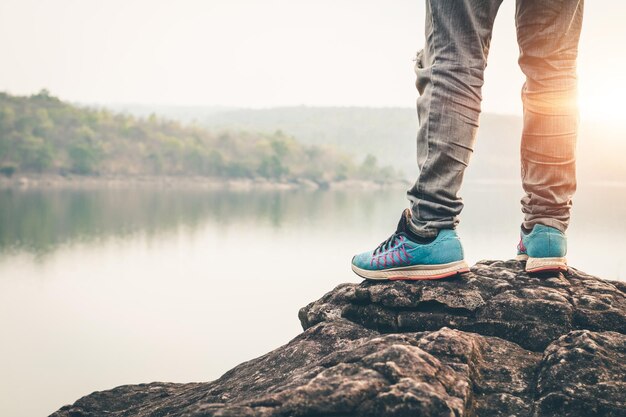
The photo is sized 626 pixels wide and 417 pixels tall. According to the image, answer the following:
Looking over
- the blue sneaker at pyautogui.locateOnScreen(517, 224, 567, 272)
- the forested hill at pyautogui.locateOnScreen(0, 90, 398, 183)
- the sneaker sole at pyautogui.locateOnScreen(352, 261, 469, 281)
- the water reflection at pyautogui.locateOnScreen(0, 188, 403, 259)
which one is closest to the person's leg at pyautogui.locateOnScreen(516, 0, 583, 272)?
the blue sneaker at pyautogui.locateOnScreen(517, 224, 567, 272)

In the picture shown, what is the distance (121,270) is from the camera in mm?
28266

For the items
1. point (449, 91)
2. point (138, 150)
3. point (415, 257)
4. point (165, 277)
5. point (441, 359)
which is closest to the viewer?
point (441, 359)

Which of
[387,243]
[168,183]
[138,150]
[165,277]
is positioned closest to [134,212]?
[165,277]

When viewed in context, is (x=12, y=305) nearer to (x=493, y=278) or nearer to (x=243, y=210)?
(x=493, y=278)

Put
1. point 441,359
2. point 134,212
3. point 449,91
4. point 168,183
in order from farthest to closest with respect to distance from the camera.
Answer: point 168,183
point 134,212
point 449,91
point 441,359

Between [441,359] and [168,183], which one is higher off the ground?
[441,359]

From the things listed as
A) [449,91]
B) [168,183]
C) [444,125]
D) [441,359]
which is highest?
[449,91]

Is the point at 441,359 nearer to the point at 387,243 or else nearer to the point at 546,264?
the point at 387,243

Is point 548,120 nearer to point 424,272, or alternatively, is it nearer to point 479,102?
point 479,102

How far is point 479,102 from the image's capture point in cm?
227

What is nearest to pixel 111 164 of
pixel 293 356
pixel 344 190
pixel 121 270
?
pixel 344 190

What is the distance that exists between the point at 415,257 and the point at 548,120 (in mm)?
661

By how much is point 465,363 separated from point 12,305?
897 inches

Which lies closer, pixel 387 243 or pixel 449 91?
pixel 449 91
